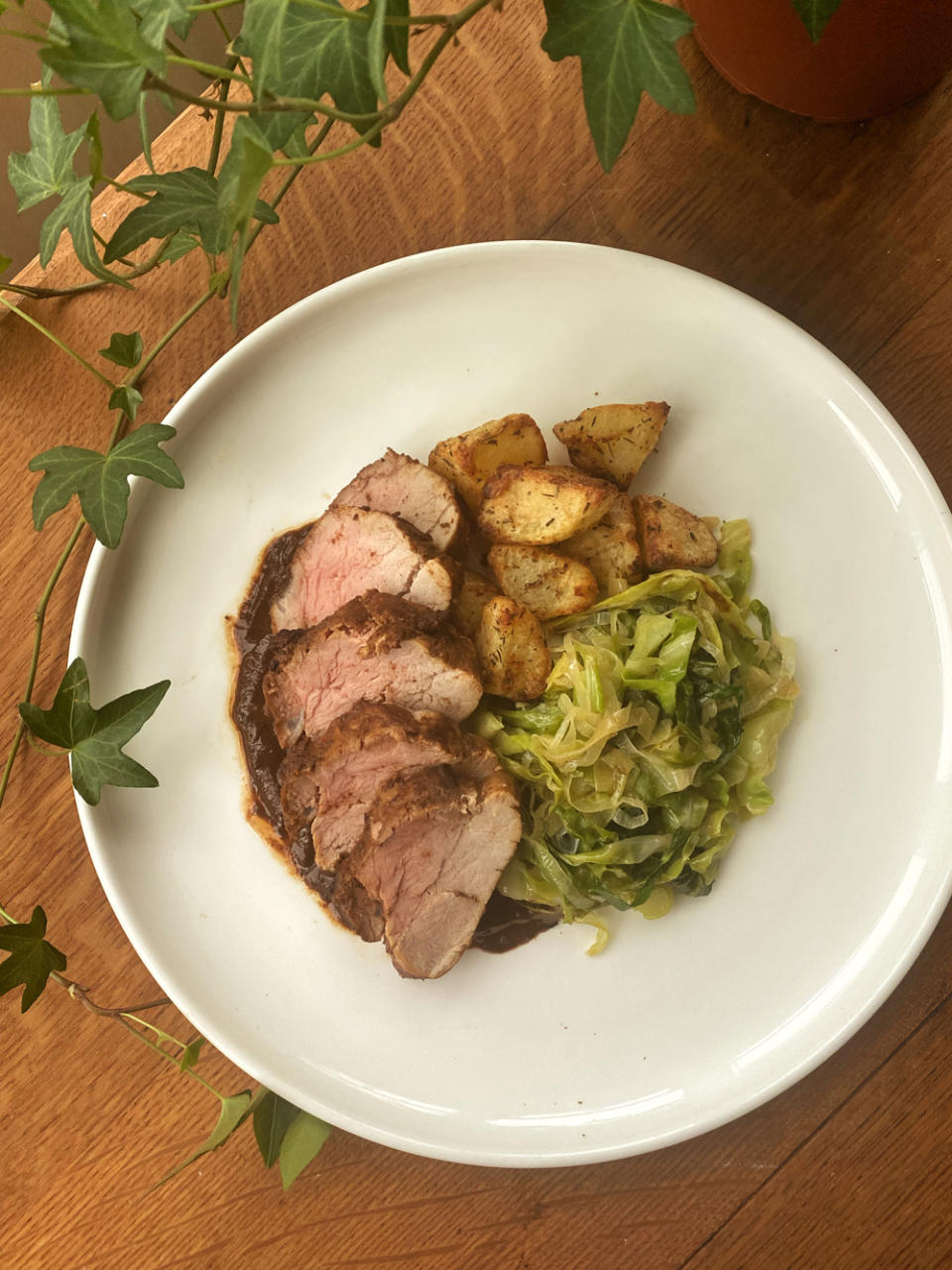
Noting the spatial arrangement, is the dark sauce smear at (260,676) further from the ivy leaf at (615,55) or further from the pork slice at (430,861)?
the ivy leaf at (615,55)

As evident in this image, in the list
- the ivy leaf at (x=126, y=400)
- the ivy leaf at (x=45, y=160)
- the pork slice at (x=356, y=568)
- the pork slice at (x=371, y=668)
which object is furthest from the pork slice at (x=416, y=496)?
the ivy leaf at (x=45, y=160)

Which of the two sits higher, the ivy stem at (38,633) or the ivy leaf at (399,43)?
the ivy leaf at (399,43)

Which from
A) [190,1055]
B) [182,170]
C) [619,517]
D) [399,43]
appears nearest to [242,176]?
[399,43]

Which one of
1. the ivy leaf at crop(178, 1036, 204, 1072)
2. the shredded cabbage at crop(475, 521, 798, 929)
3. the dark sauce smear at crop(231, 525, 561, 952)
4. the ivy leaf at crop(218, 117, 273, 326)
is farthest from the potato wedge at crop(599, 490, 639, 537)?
the ivy leaf at crop(178, 1036, 204, 1072)

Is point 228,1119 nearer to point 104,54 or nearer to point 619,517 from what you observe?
point 619,517

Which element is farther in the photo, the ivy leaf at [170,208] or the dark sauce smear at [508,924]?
the dark sauce smear at [508,924]

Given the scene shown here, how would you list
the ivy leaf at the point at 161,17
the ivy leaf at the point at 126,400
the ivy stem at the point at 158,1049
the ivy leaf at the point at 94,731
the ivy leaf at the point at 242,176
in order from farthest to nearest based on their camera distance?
the ivy stem at the point at 158,1049 → the ivy leaf at the point at 126,400 → the ivy leaf at the point at 94,731 → the ivy leaf at the point at 161,17 → the ivy leaf at the point at 242,176

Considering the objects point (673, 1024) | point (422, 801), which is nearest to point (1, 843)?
point (422, 801)

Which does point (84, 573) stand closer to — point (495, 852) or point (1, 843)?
point (1, 843)
